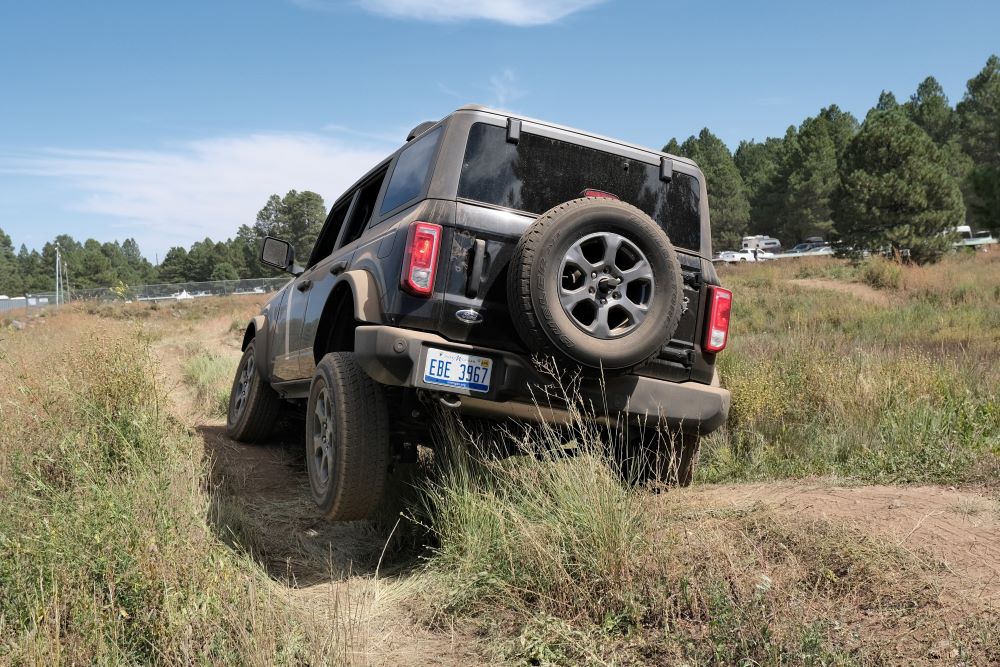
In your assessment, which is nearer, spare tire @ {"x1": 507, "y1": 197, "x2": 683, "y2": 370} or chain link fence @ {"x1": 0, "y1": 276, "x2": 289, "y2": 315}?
spare tire @ {"x1": 507, "y1": 197, "x2": 683, "y2": 370}

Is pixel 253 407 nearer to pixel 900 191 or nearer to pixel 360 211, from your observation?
pixel 360 211

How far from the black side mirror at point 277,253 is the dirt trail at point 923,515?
139 inches

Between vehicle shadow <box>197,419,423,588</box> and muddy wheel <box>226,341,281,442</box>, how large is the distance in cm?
29

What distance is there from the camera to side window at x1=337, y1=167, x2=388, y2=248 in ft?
17.1

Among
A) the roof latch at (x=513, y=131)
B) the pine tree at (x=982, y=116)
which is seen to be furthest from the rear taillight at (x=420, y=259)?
the pine tree at (x=982, y=116)

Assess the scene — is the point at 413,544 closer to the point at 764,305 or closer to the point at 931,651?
the point at 931,651

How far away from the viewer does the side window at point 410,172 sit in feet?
13.1

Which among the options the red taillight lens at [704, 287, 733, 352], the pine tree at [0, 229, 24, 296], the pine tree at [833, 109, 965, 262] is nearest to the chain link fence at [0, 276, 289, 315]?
the pine tree at [833, 109, 965, 262]

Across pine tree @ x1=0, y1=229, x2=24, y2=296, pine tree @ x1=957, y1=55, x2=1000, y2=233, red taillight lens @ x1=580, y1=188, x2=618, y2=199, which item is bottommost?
pine tree @ x1=0, y1=229, x2=24, y2=296

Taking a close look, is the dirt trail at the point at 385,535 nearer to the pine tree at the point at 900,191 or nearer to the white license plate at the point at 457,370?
the white license plate at the point at 457,370

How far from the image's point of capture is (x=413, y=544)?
4.32 meters

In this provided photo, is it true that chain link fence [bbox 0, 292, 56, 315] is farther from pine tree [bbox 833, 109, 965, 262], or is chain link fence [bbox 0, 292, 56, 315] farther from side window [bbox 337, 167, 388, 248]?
side window [bbox 337, 167, 388, 248]

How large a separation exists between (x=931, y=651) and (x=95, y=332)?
5.83 m

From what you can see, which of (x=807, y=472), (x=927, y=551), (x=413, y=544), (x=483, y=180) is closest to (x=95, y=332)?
(x=413, y=544)
